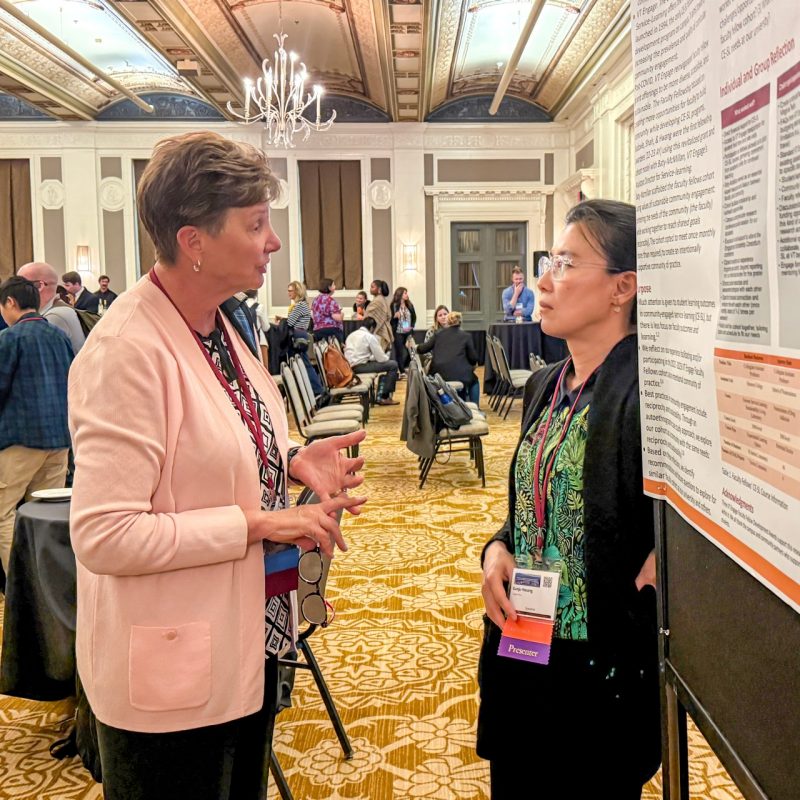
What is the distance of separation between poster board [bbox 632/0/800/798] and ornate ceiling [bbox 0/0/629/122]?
9.02 meters

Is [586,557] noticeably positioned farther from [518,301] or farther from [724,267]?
[518,301]

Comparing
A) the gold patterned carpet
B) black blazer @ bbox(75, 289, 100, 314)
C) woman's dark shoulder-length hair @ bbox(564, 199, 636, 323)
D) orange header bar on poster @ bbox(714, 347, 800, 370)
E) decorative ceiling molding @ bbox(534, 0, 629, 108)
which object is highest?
decorative ceiling molding @ bbox(534, 0, 629, 108)

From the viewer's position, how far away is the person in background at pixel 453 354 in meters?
Answer: 7.92

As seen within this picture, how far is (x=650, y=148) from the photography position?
3.15 ft

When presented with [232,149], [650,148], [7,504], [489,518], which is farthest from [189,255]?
[489,518]

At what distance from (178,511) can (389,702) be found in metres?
1.77

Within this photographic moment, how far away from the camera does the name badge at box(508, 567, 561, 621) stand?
1.40 metres

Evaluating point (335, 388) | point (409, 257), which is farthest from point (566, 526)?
point (409, 257)

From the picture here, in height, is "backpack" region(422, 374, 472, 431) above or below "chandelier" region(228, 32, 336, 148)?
below

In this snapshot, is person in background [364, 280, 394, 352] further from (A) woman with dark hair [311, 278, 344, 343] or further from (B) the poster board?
(B) the poster board

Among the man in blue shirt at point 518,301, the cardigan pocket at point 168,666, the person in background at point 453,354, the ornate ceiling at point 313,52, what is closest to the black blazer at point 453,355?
the person in background at point 453,354

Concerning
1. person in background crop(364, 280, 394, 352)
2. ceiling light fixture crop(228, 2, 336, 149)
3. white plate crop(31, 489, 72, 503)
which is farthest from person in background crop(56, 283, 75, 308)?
white plate crop(31, 489, 72, 503)

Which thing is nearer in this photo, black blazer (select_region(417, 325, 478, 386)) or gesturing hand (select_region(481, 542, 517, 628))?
gesturing hand (select_region(481, 542, 517, 628))

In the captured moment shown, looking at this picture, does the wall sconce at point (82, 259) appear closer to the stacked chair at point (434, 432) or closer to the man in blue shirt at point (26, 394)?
the stacked chair at point (434, 432)
